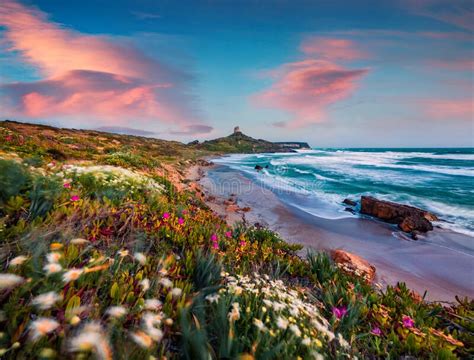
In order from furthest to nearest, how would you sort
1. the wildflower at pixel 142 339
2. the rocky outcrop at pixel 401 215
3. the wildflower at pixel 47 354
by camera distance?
1. the rocky outcrop at pixel 401 215
2. the wildflower at pixel 142 339
3. the wildflower at pixel 47 354

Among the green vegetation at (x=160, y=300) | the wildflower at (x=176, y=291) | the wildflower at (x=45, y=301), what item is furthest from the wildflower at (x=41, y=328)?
the wildflower at (x=176, y=291)

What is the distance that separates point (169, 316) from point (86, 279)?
2.67 ft

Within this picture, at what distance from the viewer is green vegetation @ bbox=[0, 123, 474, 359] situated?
151 centimetres

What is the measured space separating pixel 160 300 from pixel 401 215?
14296 mm

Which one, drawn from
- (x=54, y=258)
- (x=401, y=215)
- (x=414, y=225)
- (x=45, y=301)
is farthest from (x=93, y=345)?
(x=401, y=215)

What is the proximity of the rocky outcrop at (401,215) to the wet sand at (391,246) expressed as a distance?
496mm

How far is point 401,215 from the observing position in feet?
41.6

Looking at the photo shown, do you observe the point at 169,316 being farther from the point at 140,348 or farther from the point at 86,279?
the point at 86,279

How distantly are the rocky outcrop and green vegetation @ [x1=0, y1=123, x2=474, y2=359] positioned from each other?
932cm

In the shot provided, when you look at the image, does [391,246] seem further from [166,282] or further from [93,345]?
[93,345]

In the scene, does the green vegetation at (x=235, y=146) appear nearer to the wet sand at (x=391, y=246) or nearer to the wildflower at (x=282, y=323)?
the wet sand at (x=391, y=246)

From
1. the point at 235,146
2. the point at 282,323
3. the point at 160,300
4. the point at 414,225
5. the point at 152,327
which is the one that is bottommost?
the point at 414,225

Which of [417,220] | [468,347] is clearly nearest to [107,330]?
[468,347]

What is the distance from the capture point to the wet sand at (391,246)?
22.7ft
